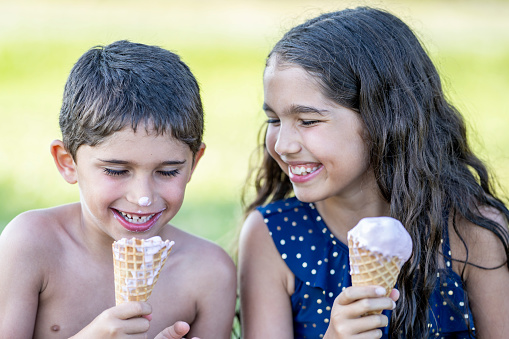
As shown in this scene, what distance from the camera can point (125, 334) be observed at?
7.75ft

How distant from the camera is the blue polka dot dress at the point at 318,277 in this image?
120 inches

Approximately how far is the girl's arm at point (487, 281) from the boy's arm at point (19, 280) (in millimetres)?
1693

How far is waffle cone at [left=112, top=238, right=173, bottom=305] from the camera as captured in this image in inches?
92.7

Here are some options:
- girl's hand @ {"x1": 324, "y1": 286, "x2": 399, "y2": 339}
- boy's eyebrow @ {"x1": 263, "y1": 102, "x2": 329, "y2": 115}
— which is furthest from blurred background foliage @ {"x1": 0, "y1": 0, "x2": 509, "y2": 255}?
girl's hand @ {"x1": 324, "y1": 286, "x2": 399, "y2": 339}

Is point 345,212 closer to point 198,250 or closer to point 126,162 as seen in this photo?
point 198,250

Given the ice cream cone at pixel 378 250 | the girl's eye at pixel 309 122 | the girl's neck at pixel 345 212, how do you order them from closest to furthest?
the ice cream cone at pixel 378 250
the girl's eye at pixel 309 122
the girl's neck at pixel 345 212

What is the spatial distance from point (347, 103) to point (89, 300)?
127 cm

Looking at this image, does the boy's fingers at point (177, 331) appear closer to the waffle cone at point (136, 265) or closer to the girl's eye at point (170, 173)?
the waffle cone at point (136, 265)

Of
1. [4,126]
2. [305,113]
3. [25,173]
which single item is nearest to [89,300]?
[305,113]

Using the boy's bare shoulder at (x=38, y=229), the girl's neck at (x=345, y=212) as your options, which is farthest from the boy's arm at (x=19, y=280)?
the girl's neck at (x=345, y=212)

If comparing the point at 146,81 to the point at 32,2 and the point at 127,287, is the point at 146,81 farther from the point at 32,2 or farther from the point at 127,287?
the point at 32,2

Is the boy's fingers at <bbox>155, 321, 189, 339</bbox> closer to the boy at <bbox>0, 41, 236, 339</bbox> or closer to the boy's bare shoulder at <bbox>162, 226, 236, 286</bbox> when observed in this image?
the boy at <bbox>0, 41, 236, 339</bbox>

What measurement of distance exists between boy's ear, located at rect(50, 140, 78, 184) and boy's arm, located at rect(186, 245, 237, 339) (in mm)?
620

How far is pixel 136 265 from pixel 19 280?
0.55 meters
